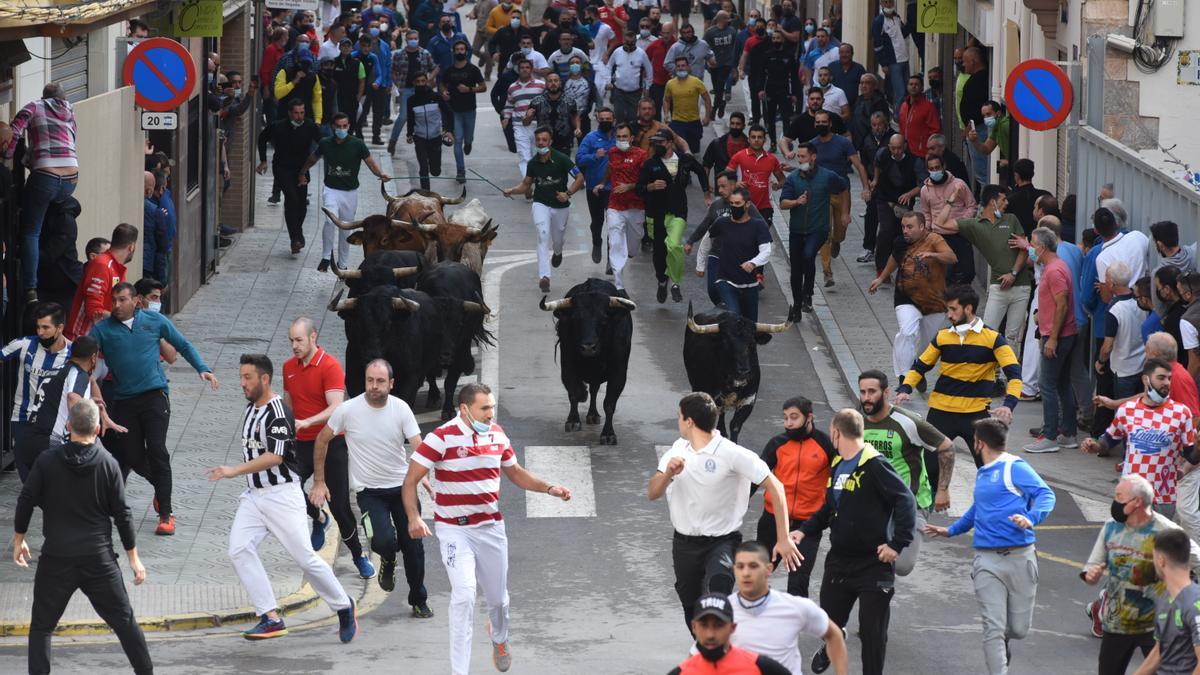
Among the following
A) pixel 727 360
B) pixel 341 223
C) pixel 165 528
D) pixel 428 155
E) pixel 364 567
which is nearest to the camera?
pixel 364 567

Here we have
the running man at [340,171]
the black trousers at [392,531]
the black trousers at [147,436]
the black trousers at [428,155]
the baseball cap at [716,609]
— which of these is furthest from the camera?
the black trousers at [428,155]

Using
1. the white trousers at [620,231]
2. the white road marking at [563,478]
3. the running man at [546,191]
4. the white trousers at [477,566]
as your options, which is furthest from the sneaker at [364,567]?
the running man at [546,191]

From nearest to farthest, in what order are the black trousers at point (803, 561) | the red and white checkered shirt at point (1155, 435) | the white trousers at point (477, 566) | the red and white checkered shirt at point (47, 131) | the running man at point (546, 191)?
the white trousers at point (477, 566), the black trousers at point (803, 561), the red and white checkered shirt at point (1155, 435), the red and white checkered shirt at point (47, 131), the running man at point (546, 191)

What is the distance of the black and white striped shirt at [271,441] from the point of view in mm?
12531

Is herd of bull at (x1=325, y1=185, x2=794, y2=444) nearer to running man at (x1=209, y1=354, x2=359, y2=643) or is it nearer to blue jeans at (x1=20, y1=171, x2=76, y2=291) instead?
blue jeans at (x1=20, y1=171, x2=76, y2=291)

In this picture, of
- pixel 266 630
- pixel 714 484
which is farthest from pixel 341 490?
pixel 714 484

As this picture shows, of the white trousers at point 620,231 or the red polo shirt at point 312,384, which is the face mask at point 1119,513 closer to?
the red polo shirt at point 312,384

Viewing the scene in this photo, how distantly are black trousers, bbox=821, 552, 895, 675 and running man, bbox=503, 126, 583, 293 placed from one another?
12.7m

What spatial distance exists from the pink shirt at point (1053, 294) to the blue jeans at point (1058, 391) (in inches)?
4.5

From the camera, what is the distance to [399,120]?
33.2m

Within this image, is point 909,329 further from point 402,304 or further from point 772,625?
point 772,625

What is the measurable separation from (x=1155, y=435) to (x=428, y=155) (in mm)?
18457

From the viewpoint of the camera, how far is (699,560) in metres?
11.5

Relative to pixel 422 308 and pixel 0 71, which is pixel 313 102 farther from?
pixel 0 71
